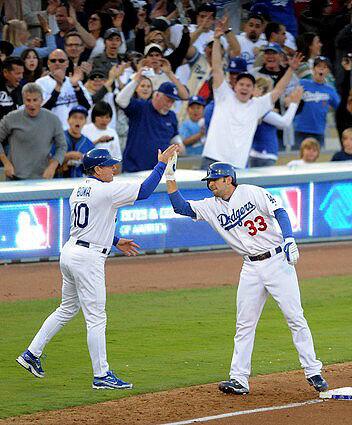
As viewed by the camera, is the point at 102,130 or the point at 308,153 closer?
the point at 102,130

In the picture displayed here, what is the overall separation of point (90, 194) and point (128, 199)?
0.95 feet

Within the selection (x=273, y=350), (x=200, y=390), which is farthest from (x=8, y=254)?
(x=200, y=390)

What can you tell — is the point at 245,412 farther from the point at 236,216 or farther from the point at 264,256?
the point at 236,216

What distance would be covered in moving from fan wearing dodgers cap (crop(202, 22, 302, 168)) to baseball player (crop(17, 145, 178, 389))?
21.8 feet

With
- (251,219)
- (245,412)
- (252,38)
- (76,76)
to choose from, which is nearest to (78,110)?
(76,76)

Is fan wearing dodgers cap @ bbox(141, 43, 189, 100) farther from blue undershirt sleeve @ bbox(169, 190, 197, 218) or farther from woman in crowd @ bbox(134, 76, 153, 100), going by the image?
blue undershirt sleeve @ bbox(169, 190, 197, 218)

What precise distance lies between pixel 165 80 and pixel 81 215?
8.52 meters

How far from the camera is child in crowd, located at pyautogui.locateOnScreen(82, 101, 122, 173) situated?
15.2 metres

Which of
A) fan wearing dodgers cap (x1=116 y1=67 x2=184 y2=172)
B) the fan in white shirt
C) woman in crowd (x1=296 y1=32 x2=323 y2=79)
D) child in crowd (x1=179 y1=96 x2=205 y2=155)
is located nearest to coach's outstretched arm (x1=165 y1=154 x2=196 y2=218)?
fan wearing dodgers cap (x1=116 y1=67 x2=184 y2=172)

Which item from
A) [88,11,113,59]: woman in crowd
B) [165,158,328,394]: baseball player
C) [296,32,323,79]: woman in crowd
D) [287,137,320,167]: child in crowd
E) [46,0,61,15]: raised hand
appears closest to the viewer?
[165,158,328,394]: baseball player

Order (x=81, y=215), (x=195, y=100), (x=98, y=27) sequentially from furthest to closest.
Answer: (x=98, y=27) → (x=195, y=100) → (x=81, y=215)

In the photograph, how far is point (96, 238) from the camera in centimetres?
909

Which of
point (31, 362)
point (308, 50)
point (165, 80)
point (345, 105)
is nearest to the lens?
point (31, 362)

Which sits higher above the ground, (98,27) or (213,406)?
(98,27)
